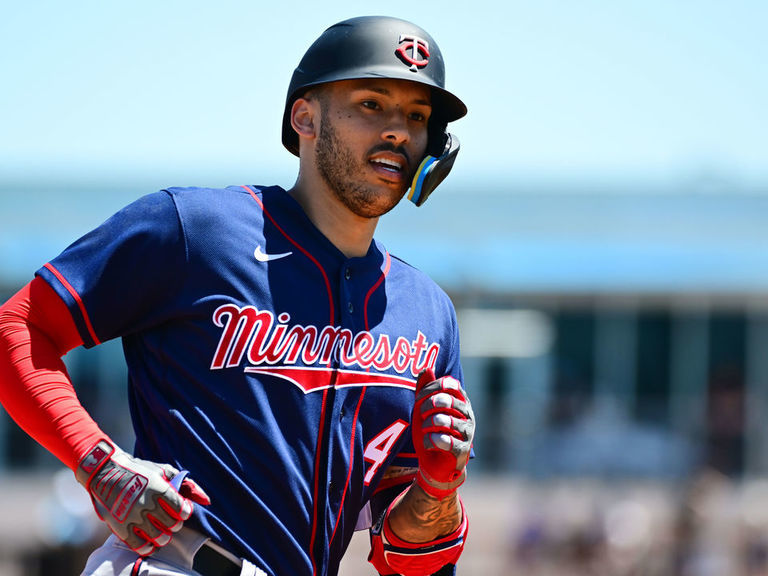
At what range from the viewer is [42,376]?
2.92 m

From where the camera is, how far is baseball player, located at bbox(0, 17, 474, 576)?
116 inches

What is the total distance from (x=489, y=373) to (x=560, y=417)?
12.1 feet

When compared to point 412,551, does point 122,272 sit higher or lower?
higher

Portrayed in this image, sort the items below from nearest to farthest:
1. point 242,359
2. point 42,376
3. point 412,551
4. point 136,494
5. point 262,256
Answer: point 136,494 → point 42,376 → point 242,359 → point 262,256 → point 412,551

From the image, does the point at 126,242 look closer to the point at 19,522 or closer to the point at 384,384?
the point at 384,384

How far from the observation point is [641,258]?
19.8m

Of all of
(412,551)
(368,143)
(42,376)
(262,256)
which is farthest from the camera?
(412,551)

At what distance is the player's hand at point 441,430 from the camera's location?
10.2 ft

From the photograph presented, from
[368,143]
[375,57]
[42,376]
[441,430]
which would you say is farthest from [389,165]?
[42,376]

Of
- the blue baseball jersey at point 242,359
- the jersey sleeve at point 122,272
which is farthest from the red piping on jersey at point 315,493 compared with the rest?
the jersey sleeve at point 122,272

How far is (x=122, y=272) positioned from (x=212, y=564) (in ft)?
2.52

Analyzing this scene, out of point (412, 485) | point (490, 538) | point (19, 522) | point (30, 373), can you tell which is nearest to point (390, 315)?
point (412, 485)

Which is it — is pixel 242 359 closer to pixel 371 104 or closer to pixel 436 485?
pixel 436 485

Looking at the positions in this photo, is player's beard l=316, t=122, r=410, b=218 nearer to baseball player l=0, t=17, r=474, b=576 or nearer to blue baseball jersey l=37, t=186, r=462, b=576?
baseball player l=0, t=17, r=474, b=576
